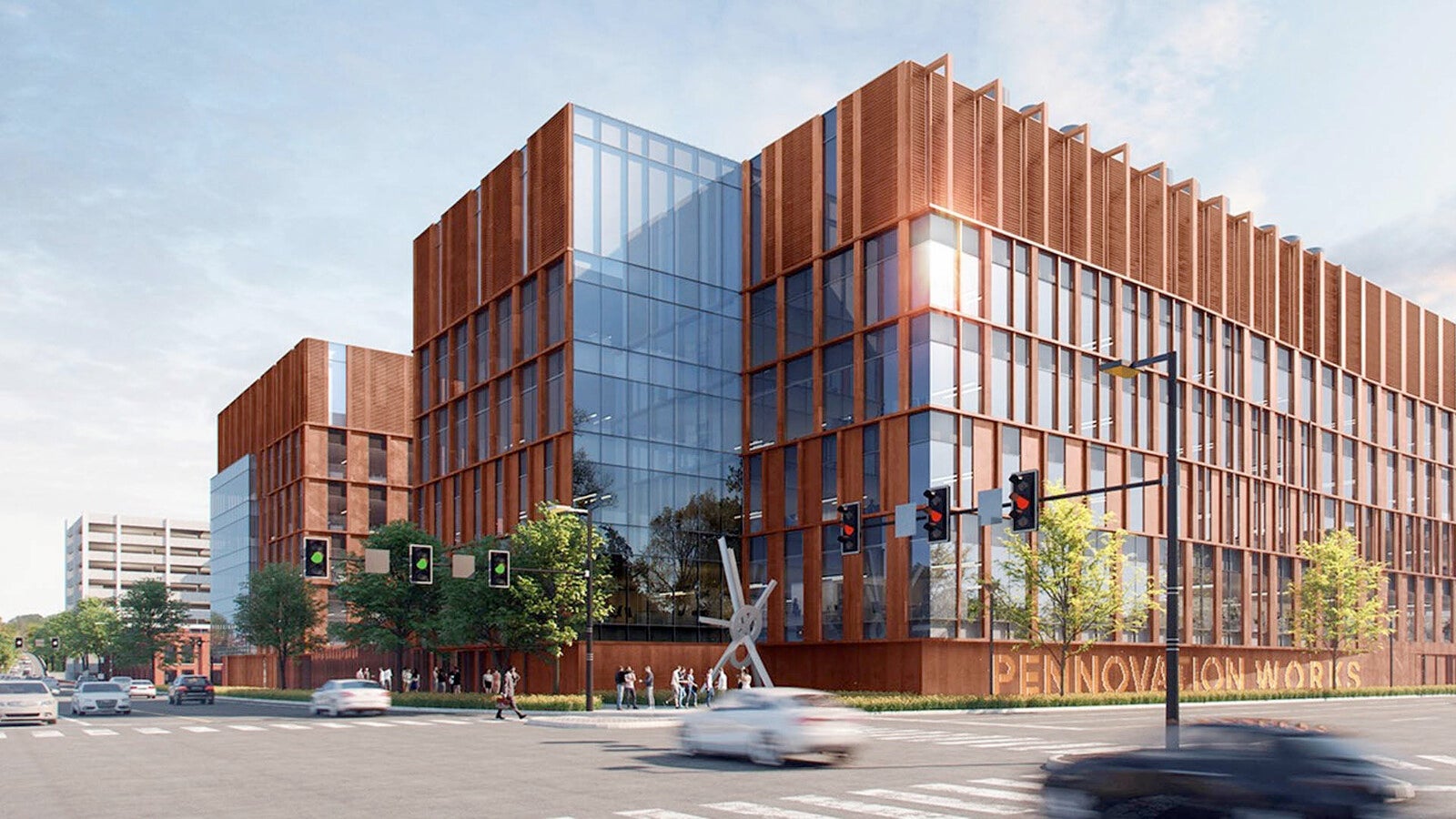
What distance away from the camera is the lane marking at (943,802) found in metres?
16.9

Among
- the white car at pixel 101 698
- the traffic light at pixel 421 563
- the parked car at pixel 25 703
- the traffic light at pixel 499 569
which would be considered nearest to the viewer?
the traffic light at pixel 421 563

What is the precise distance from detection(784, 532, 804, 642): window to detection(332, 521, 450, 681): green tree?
16.9 meters

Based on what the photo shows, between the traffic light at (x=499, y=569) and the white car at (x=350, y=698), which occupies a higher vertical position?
the traffic light at (x=499, y=569)

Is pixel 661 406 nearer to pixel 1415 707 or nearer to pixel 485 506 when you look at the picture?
pixel 485 506

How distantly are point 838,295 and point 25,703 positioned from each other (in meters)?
37.4

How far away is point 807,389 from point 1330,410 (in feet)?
123

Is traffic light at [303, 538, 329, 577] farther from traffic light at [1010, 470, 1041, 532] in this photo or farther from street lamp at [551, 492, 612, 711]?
traffic light at [1010, 470, 1041, 532]

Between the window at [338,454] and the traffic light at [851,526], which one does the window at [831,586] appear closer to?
the traffic light at [851,526]

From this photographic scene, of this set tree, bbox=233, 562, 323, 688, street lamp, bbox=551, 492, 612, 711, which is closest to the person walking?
street lamp, bbox=551, 492, 612, 711

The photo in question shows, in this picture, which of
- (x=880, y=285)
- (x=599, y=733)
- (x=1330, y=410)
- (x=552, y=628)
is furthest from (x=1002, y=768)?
(x=1330, y=410)

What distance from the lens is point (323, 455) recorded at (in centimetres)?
9562

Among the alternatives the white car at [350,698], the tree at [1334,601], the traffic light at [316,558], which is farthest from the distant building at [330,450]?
the tree at [1334,601]

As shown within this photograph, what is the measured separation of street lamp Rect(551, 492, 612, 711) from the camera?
146 feet

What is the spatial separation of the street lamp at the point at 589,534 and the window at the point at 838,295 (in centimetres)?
1353
